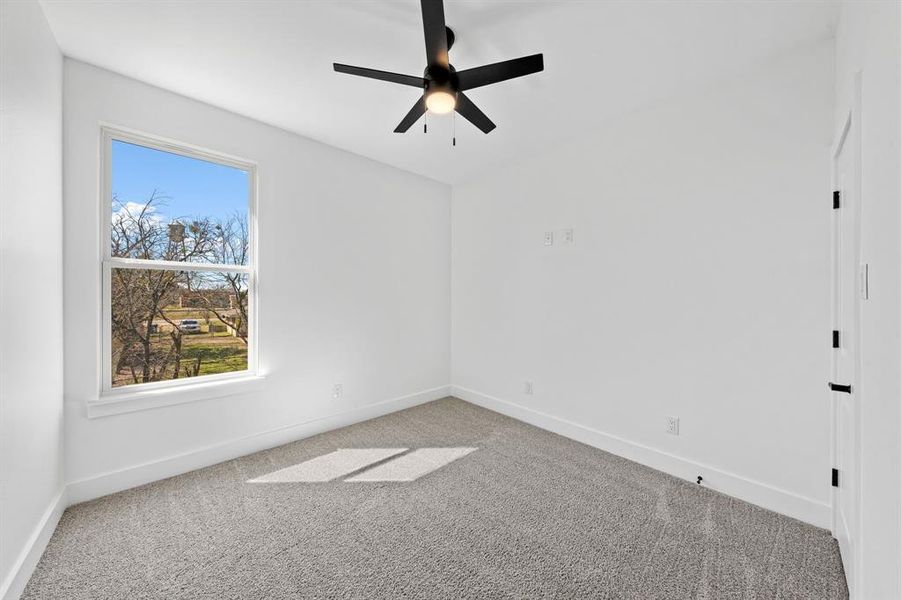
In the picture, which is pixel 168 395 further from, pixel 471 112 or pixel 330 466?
pixel 471 112

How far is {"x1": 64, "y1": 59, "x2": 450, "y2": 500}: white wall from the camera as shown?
2.18 m

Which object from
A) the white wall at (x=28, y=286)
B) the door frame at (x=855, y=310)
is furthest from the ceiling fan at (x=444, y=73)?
the white wall at (x=28, y=286)

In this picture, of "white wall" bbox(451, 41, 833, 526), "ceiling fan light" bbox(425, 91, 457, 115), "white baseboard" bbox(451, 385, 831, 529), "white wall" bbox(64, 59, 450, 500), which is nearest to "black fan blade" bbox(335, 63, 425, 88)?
"ceiling fan light" bbox(425, 91, 457, 115)

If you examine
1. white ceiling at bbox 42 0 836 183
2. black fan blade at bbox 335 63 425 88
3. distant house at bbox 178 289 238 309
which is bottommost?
distant house at bbox 178 289 238 309

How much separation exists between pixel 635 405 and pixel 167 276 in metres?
3.53

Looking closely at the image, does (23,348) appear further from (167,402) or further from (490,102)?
(490,102)

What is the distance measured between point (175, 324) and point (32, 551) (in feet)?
4.46

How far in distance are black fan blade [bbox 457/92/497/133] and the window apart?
6.12 feet

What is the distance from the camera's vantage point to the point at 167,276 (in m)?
2.56

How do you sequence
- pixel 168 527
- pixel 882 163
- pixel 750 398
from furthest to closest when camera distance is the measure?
1. pixel 750 398
2. pixel 168 527
3. pixel 882 163

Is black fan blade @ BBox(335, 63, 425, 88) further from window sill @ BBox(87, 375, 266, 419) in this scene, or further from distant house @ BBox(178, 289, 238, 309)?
window sill @ BBox(87, 375, 266, 419)

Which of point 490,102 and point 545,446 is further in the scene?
point 545,446

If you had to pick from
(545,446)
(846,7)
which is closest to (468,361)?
(545,446)

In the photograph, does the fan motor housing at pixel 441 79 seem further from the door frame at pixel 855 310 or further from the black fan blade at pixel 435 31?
the door frame at pixel 855 310
